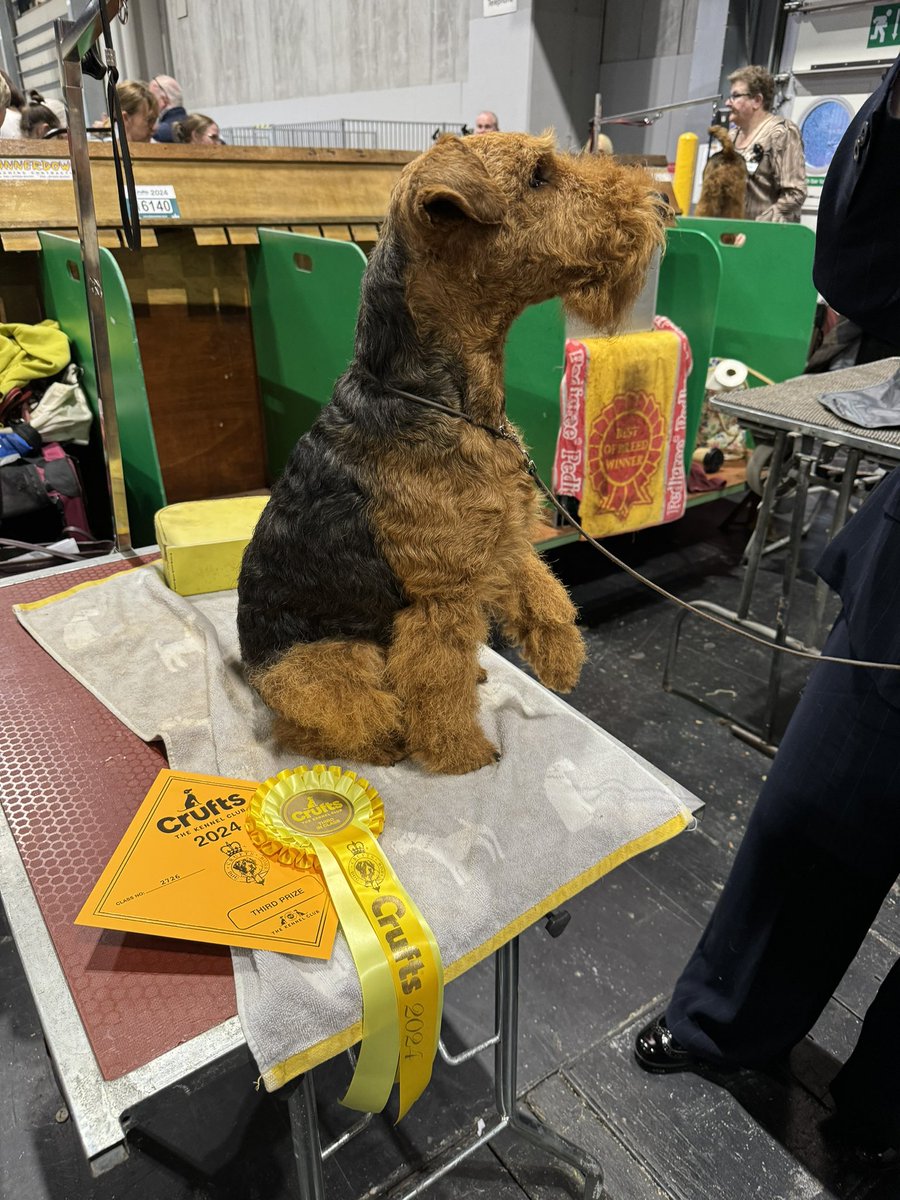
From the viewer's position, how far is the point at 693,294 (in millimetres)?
2809

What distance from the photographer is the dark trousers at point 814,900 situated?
3.87 feet

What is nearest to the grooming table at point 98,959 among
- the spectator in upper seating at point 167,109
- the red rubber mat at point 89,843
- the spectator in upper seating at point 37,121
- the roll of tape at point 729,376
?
the red rubber mat at point 89,843

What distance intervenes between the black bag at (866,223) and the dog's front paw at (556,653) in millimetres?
609

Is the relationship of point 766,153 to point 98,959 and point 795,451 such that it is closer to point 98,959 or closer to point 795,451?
point 795,451

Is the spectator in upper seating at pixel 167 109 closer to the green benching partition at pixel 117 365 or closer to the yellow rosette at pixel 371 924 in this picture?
the green benching partition at pixel 117 365

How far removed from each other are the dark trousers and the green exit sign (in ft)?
16.5

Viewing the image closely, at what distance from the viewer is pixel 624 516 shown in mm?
2797

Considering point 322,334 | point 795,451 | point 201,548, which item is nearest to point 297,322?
point 322,334

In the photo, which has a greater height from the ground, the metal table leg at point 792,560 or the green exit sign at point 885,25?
the green exit sign at point 885,25

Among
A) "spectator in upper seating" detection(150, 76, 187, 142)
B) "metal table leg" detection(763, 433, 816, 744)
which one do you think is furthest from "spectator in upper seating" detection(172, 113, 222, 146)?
"metal table leg" detection(763, 433, 816, 744)

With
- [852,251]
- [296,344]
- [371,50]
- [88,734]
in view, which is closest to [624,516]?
[296,344]

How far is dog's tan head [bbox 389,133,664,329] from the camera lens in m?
0.93

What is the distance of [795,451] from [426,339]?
66.6 inches

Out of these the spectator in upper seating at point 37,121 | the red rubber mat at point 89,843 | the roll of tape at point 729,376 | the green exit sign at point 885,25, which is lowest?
the red rubber mat at point 89,843
